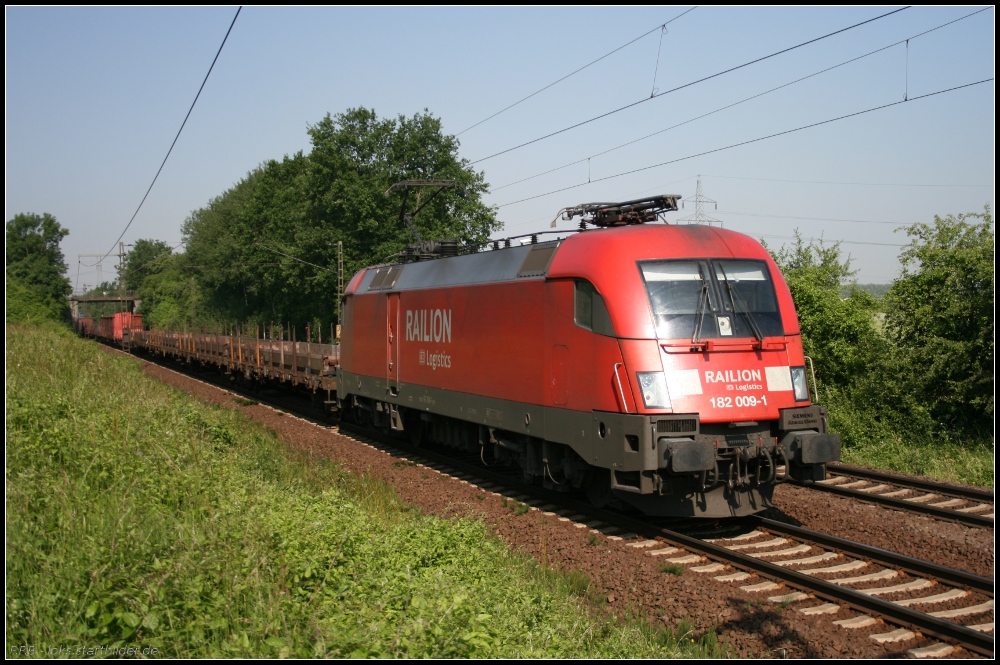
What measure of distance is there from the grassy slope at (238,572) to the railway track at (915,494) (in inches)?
204

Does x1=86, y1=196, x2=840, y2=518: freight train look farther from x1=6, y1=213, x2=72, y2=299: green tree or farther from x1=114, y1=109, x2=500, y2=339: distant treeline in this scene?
x1=6, y1=213, x2=72, y2=299: green tree

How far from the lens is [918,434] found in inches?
585

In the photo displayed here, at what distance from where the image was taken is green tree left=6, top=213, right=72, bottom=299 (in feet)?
188

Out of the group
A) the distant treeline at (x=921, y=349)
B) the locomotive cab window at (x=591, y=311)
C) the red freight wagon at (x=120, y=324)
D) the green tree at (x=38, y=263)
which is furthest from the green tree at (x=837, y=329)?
the red freight wagon at (x=120, y=324)

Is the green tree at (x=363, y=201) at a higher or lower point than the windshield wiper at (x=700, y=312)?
higher

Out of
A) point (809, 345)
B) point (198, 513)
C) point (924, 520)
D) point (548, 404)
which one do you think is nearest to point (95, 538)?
point (198, 513)

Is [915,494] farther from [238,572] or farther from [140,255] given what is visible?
[140,255]

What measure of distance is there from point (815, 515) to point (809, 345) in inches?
360

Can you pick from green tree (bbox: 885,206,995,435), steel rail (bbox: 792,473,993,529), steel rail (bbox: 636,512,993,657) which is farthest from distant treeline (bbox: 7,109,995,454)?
steel rail (bbox: 636,512,993,657)

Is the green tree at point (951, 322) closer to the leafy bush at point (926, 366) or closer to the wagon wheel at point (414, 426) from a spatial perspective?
the leafy bush at point (926, 366)

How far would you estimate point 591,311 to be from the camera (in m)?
9.09

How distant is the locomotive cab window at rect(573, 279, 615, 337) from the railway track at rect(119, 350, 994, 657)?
2.44 meters

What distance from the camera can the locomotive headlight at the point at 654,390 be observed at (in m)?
8.34

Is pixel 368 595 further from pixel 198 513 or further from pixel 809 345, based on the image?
pixel 809 345
